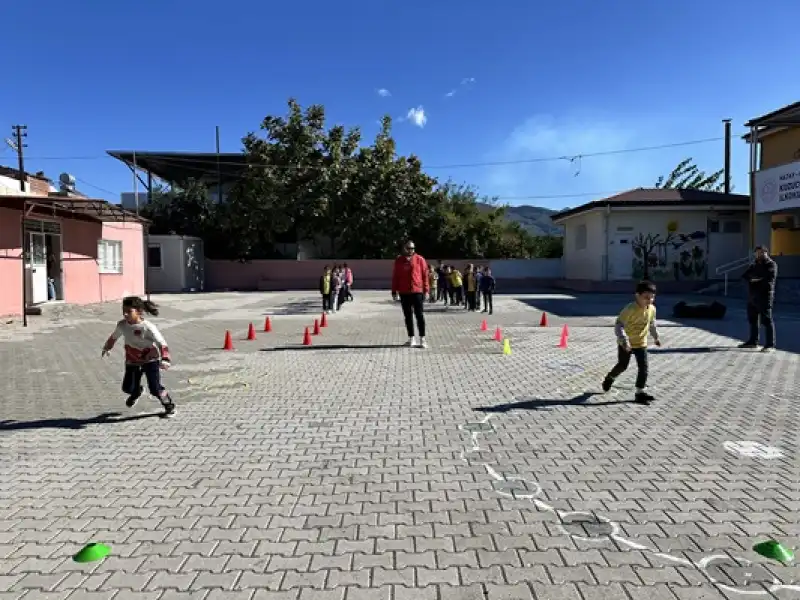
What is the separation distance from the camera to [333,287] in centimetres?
1830

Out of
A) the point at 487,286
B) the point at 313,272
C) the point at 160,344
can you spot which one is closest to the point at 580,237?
the point at 313,272

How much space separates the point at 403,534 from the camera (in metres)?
3.34

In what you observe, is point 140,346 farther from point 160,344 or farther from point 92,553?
point 92,553

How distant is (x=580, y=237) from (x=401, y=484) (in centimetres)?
3028

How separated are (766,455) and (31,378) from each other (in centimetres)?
853

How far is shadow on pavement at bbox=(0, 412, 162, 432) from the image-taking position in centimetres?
566

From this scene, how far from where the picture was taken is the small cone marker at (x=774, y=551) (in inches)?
118

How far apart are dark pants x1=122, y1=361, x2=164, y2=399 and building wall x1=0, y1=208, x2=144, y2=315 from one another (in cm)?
1170

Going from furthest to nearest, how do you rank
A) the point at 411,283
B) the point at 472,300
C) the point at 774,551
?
the point at 472,300
the point at 411,283
the point at 774,551

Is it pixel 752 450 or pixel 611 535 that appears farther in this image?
pixel 752 450

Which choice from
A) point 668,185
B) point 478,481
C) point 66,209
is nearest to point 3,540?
point 478,481

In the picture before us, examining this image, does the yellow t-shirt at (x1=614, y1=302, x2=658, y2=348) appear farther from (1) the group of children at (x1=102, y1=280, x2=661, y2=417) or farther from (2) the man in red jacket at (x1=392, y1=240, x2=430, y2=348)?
(2) the man in red jacket at (x1=392, y1=240, x2=430, y2=348)

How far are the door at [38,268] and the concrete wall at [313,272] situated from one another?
696 inches

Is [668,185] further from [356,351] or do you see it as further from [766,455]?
[766,455]
